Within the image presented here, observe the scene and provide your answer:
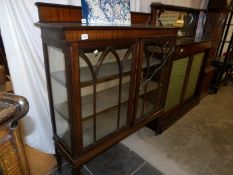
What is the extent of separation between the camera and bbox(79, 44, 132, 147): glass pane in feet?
3.52

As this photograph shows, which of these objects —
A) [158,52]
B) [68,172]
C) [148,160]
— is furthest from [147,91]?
[68,172]

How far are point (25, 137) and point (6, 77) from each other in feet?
1.78

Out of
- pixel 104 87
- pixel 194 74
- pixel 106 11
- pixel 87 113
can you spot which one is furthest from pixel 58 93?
pixel 194 74

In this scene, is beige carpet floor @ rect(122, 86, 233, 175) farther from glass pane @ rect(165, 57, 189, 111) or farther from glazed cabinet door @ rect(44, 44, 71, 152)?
glazed cabinet door @ rect(44, 44, 71, 152)

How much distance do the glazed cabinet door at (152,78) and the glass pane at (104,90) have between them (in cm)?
15

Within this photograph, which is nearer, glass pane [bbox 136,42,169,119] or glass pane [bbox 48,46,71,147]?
glass pane [bbox 48,46,71,147]

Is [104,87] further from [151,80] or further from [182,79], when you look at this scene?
[182,79]

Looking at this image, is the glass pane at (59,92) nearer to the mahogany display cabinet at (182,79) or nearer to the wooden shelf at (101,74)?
the wooden shelf at (101,74)

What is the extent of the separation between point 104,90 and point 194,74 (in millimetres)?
1517

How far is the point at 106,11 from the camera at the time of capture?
4.14ft

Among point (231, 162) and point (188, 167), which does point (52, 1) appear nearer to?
point (188, 167)

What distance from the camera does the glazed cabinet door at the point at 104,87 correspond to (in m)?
1.05

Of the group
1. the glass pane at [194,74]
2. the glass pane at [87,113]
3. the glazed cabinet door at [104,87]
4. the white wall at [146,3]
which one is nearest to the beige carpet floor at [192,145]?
the glass pane at [194,74]

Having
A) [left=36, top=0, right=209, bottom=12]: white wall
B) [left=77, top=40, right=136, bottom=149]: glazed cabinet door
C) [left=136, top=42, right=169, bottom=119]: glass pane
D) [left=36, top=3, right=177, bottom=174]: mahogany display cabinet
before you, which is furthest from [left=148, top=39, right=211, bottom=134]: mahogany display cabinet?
[left=77, top=40, right=136, bottom=149]: glazed cabinet door
